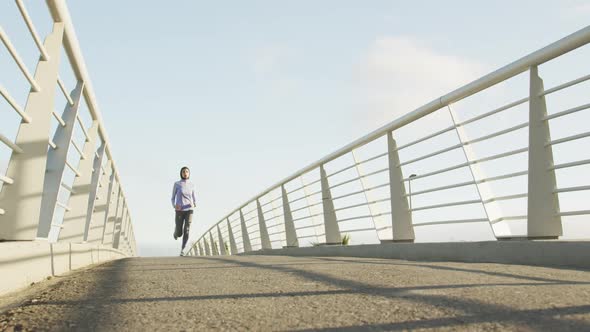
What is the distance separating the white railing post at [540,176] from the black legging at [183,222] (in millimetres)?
8354

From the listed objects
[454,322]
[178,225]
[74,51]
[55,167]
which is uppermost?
[74,51]

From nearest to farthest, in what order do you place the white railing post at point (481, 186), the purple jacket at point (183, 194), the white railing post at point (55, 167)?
1. the white railing post at point (55, 167)
2. the white railing post at point (481, 186)
3. the purple jacket at point (183, 194)

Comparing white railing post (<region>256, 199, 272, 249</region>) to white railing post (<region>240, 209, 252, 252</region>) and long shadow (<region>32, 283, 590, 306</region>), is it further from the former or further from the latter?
long shadow (<region>32, 283, 590, 306</region>)

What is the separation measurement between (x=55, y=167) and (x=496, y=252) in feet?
11.8

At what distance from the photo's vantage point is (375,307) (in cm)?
248

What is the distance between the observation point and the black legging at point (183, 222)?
12.1 metres

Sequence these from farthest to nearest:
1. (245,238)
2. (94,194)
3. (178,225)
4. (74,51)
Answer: (245,238) → (178,225) → (94,194) → (74,51)

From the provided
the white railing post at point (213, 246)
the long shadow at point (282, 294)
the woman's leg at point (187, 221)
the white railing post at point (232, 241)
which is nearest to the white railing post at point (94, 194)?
the long shadow at point (282, 294)

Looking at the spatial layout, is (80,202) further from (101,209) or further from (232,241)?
(232,241)

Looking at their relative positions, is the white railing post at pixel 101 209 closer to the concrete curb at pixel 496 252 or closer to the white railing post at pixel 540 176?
the concrete curb at pixel 496 252

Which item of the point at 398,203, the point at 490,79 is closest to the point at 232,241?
the point at 398,203

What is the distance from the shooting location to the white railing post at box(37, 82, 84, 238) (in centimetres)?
408

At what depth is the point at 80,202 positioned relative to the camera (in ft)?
18.6

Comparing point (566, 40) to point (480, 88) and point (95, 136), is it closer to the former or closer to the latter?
point (480, 88)
